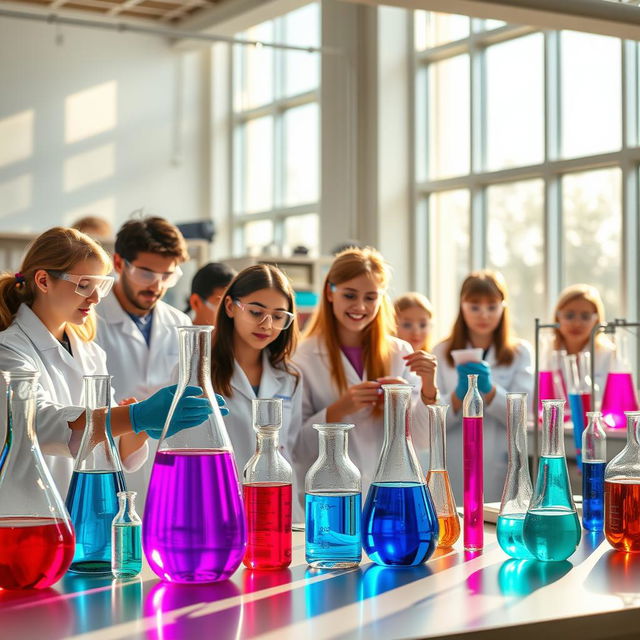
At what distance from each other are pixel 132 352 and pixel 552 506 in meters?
1.73

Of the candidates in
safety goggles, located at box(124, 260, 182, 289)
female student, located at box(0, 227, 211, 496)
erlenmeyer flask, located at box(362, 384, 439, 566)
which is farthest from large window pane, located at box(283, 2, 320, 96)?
erlenmeyer flask, located at box(362, 384, 439, 566)

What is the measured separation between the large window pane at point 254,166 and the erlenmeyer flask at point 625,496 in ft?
24.4

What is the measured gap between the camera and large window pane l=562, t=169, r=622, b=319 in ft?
18.4

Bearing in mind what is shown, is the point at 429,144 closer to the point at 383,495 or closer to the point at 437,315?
the point at 437,315

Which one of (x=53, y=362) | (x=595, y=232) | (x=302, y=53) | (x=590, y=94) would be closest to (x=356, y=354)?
(x=53, y=362)

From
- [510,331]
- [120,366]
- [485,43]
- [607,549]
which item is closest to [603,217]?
[485,43]

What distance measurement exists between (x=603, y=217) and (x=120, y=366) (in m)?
3.73

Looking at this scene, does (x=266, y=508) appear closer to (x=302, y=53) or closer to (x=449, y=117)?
(x=449, y=117)

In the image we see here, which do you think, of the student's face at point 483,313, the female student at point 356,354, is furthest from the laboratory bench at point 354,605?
the student's face at point 483,313

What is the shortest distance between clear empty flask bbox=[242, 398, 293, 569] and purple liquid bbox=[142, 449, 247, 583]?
0.28 feet

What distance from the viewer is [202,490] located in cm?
125

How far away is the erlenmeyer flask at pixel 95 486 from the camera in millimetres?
1354

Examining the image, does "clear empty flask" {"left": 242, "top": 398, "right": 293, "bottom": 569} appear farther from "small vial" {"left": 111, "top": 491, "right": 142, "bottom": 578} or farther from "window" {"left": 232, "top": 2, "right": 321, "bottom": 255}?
"window" {"left": 232, "top": 2, "right": 321, "bottom": 255}

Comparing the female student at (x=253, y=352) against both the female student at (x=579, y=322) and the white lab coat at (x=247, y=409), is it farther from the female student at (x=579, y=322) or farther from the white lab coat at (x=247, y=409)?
the female student at (x=579, y=322)
